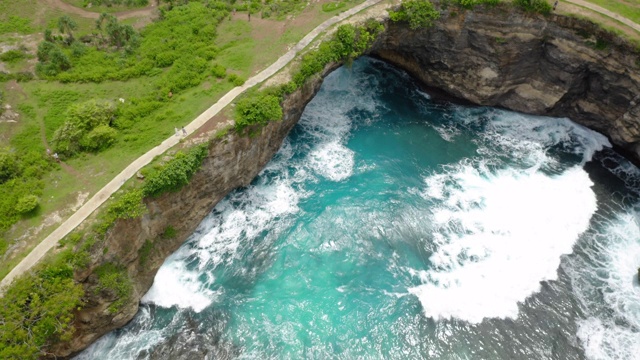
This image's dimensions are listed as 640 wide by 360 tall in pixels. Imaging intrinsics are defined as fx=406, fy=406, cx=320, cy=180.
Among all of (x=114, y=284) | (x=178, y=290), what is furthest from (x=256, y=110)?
(x=114, y=284)

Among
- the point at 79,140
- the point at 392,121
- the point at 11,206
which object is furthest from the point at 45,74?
the point at 392,121

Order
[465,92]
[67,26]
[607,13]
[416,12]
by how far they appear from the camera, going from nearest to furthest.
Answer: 1. [607,13]
2. [416,12]
3. [67,26]
4. [465,92]

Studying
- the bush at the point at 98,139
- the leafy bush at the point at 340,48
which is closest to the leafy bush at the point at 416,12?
the leafy bush at the point at 340,48

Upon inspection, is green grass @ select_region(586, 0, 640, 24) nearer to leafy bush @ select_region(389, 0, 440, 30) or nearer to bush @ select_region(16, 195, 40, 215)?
leafy bush @ select_region(389, 0, 440, 30)

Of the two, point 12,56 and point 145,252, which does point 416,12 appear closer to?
point 145,252

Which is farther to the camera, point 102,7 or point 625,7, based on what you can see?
point 102,7

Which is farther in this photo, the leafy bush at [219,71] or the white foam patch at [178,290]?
the leafy bush at [219,71]

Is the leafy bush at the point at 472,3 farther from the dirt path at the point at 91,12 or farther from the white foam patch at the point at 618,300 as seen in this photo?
the dirt path at the point at 91,12

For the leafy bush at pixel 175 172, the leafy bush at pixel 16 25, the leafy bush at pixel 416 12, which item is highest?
the leafy bush at pixel 416 12
